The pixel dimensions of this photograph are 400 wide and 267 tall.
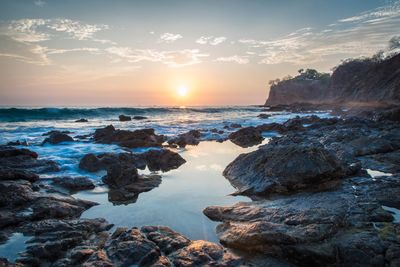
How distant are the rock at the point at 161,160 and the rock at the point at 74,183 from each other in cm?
248

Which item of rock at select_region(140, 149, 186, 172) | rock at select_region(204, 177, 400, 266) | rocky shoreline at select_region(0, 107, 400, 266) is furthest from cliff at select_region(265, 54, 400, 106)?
rock at select_region(204, 177, 400, 266)

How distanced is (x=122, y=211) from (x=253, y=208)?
242 cm

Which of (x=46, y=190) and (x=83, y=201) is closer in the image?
(x=83, y=201)

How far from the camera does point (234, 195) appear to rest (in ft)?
20.1

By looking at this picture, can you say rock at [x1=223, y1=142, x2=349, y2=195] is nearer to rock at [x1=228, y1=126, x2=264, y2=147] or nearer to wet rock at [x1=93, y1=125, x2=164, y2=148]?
wet rock at [x1=93, y1=125, x2=164, y2=148]

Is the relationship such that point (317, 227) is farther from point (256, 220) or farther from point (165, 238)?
point (165, 238)

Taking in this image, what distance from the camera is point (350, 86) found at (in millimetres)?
55156

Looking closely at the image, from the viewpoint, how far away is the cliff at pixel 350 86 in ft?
105

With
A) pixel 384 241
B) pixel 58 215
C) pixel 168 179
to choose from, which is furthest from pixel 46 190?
pixel 384 241

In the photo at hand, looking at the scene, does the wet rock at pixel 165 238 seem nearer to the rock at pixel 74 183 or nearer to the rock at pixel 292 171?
the rock at pixel 292 171

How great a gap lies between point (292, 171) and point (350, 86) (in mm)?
57003

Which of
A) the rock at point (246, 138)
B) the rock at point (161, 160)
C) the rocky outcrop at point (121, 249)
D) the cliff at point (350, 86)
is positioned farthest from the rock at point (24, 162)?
the cliff at point (350, 86)

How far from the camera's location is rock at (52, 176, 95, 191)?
700cm

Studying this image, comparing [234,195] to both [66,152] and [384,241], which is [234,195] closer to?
[384,241]
